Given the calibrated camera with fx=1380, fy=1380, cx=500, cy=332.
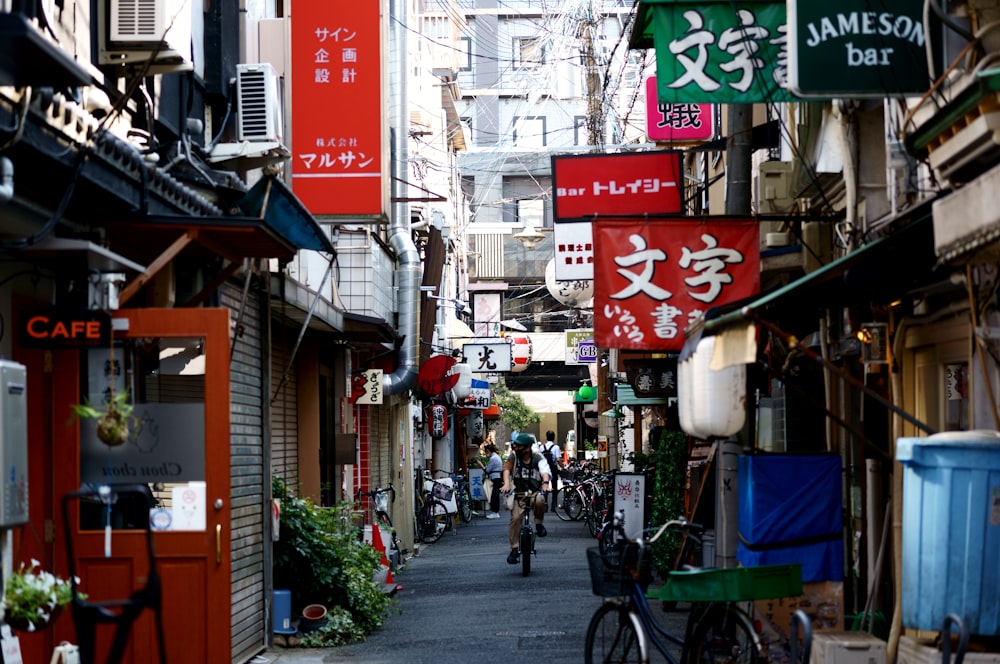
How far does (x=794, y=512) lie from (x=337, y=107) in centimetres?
667

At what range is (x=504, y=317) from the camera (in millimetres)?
67000

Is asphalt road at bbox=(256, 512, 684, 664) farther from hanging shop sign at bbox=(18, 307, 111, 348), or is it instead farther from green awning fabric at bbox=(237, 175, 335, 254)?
hanging shop sign at bbox=(18, 307, 111, 348)

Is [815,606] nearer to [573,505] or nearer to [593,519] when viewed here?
[593,519]

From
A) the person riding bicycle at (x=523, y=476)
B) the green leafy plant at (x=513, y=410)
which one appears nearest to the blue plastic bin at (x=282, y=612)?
the person riding bicycle at (x=523, y=476)

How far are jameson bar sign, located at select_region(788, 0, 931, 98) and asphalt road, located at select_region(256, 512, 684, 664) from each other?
5.53 metres

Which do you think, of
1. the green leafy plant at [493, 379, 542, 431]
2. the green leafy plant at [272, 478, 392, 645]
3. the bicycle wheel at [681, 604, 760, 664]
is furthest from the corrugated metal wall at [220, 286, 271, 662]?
the green leafy plant at [493, 379, 542, 431]

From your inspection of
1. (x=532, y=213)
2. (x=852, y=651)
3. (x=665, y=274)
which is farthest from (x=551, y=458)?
(x=532, y=213)

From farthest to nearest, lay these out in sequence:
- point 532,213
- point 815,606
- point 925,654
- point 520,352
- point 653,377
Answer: point 532,213
point 520,352
point 653,377
point 815,606
point 925,654

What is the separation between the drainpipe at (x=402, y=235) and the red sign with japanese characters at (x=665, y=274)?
980cm

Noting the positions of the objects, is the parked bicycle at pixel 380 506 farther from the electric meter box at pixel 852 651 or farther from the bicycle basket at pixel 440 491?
the electric meter box at pixel 852 651

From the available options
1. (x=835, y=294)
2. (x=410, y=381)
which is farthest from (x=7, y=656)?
(x=410, y=381)

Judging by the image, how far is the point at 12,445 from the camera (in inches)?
281

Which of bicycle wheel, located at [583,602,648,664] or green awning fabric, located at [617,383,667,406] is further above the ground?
green awning fabric, located at [617,383,667,406]

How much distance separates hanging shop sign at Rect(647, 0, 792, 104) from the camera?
1162 centimetres
